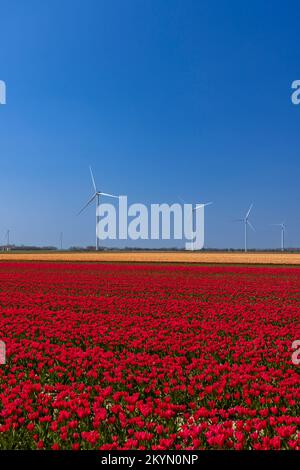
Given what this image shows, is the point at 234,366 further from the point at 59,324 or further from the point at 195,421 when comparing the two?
the point at 59,324

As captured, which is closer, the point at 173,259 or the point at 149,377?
the point at 149,377

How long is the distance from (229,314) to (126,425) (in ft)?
37.2

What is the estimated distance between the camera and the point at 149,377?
8828 millimetres

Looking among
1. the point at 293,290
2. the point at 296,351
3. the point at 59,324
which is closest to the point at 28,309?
the point at 59,324

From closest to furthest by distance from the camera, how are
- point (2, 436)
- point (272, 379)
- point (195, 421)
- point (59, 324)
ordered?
point (2, 436) → point (195, 421) → point (272, 379) → point (59, 324)

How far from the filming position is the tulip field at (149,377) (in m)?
6.00

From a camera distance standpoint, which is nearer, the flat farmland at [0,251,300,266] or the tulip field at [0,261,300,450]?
the tulip field at [0,261,300,450]

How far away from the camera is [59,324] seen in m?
14.6

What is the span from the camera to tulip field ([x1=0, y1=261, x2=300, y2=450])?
6.00 meters

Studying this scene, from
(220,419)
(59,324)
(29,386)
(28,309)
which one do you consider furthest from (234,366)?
(28,309)

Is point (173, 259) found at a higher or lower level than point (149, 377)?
lower

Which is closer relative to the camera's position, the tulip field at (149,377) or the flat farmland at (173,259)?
the tulip field at (149,377)

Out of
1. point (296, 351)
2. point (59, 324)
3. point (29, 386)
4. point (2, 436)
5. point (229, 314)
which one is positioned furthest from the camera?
point (229, 314)
